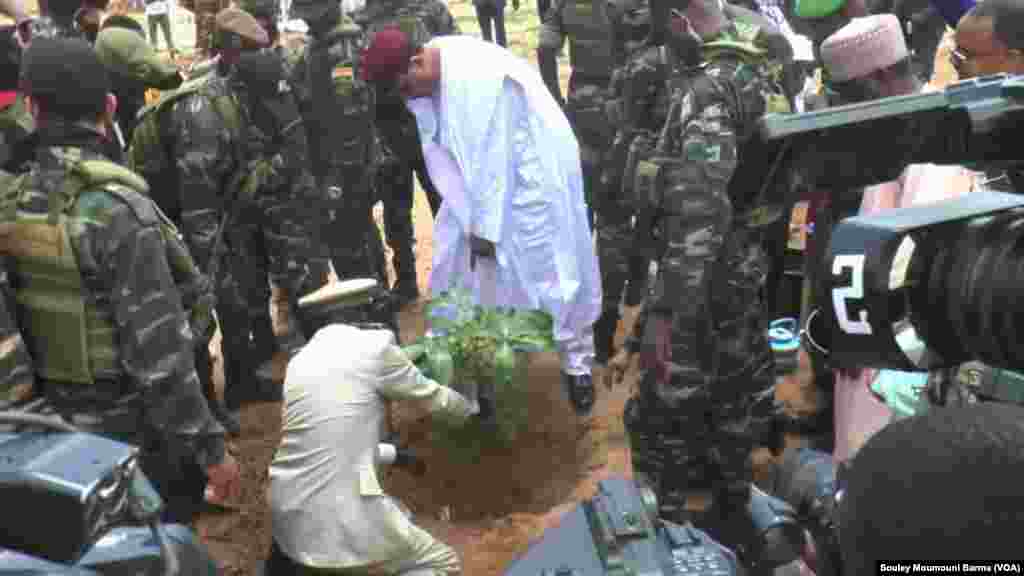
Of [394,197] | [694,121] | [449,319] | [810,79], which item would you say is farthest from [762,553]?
[810,79]

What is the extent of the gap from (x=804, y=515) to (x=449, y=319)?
3012 mm

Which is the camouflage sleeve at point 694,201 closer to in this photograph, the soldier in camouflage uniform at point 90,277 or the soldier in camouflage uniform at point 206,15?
the soldier in camouflage uniform at point 90,277

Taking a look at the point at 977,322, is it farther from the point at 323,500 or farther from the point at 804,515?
the point at 323,500

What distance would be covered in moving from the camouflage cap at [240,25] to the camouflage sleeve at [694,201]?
2342mm

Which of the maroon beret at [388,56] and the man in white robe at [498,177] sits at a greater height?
the maroon beret at [388,56]

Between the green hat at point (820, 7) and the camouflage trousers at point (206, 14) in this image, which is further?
the camouflage trousers at point (206, 14)

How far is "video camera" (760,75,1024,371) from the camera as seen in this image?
1350mm

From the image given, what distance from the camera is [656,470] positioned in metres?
4.20

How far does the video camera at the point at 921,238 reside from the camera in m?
1.35

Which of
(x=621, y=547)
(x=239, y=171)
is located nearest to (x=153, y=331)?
Result: (x=621, y=547)

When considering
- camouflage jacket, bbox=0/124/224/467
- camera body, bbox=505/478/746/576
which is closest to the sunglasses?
camera body, bbox=505/478/746/576

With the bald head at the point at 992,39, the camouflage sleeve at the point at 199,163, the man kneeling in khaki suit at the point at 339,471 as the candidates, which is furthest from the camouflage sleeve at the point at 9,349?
the bald head at the point at 992,39

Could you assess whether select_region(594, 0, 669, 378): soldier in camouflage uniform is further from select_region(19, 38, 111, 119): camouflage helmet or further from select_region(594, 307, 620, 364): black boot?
select_region(19, 38, 111, 119): camouflage helmet

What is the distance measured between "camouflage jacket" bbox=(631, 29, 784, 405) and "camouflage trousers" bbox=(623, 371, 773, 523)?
10cm
